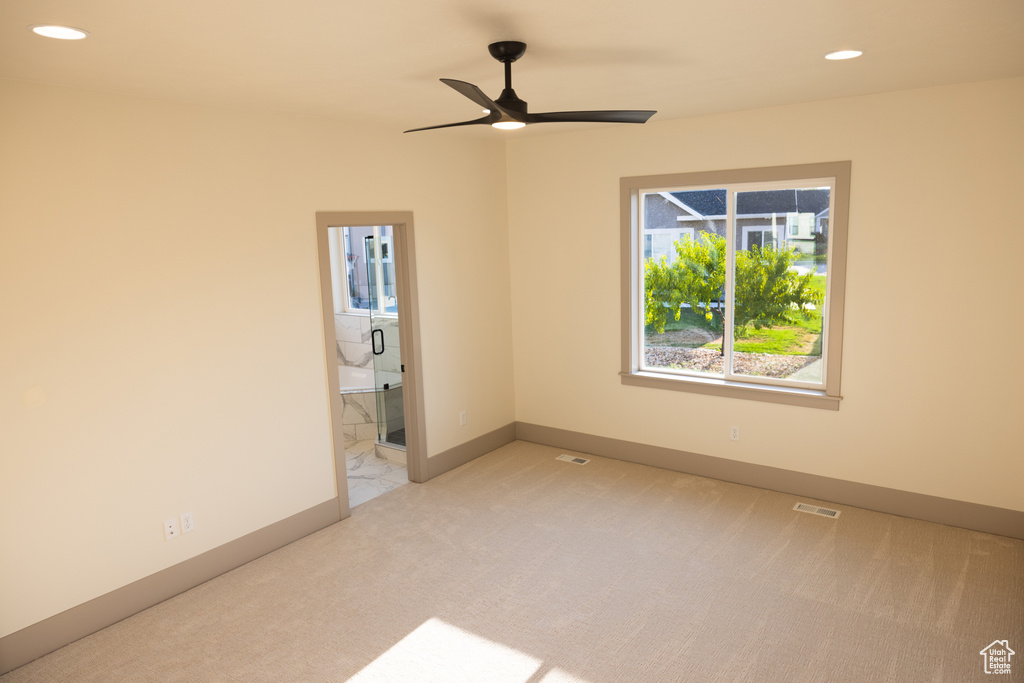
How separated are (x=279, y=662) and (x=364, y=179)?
113 inches

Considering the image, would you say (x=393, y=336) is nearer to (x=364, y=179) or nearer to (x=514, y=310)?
(x=514, y=310)

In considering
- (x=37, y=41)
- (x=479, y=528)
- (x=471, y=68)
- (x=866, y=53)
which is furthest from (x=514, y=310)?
(x=37, y=41)

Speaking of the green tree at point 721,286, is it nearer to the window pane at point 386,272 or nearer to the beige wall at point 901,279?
the beige wall at point 901,279

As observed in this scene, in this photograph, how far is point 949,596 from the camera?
3297 millimetres

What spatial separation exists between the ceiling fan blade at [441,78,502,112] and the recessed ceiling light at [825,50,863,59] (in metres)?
1.51

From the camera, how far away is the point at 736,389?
4.70m

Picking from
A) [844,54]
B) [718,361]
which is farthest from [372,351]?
[844,54]

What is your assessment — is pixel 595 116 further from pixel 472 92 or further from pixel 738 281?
pixel 738 281

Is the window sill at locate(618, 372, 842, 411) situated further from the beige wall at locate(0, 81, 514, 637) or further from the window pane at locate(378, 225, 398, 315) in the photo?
the window pane at locate(378, 225, 398, 315)

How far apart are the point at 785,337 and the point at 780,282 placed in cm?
38

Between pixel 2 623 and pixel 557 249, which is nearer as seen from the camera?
pixel 2 623

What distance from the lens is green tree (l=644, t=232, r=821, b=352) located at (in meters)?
4.50

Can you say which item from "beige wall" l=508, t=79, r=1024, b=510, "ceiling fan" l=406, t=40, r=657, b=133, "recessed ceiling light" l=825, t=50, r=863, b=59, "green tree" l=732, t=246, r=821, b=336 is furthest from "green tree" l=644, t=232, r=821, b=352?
"ceiling fan" l=406, t=40, r=657, b=133

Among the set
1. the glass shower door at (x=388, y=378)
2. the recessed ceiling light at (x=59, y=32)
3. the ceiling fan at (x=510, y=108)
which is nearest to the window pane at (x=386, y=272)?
the glass shower door at (x=388, y=378)
